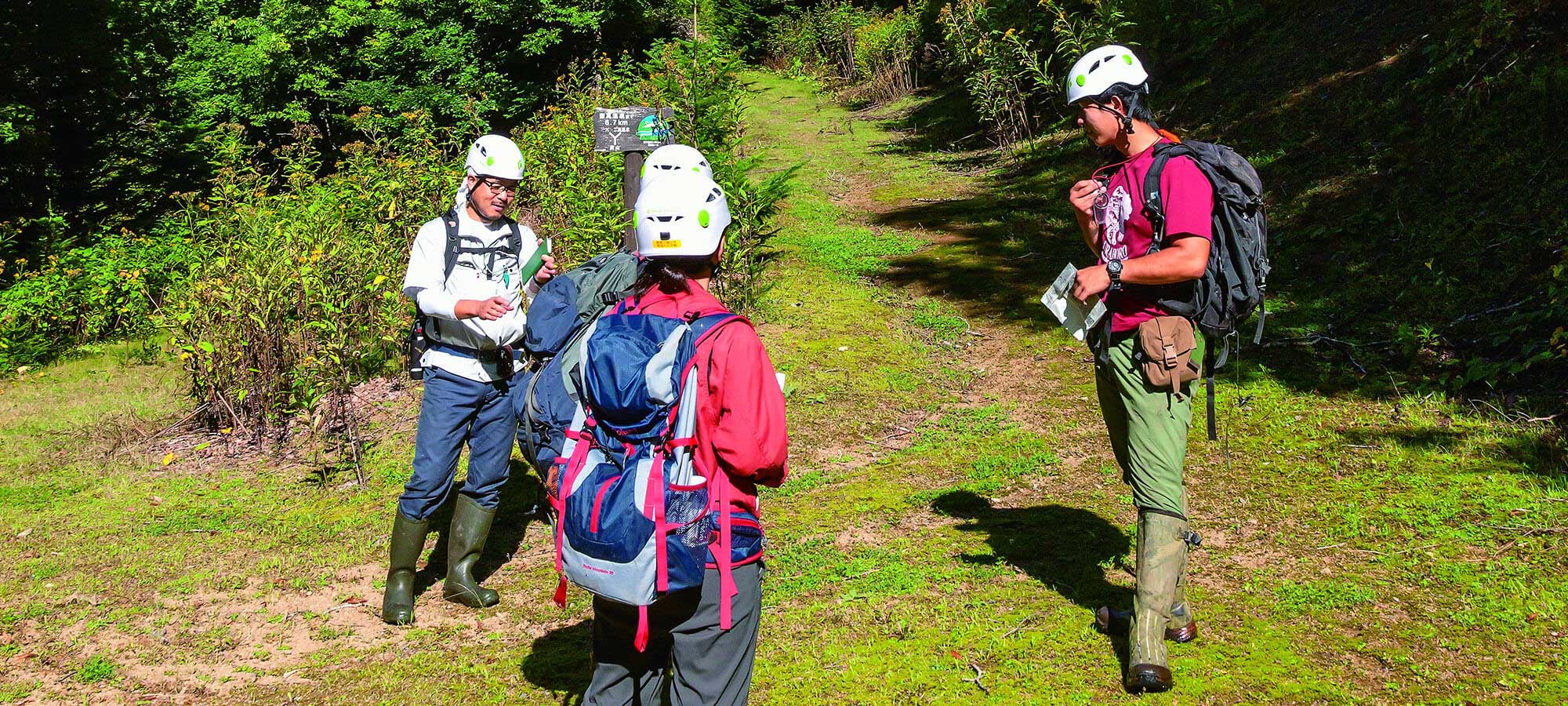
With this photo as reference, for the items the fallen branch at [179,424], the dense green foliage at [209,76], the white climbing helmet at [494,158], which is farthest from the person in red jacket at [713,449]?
the dense green foliage at [209,76]

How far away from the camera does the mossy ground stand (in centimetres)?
390

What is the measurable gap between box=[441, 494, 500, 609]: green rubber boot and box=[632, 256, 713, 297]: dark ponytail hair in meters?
2.55

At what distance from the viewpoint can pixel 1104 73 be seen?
361 cm

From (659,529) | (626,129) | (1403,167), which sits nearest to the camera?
(659,529)

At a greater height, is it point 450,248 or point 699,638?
point 450,248

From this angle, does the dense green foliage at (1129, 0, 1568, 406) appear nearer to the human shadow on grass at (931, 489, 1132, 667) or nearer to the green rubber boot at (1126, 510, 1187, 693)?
the human shadow on grass at (931, 489, 1132, 667)

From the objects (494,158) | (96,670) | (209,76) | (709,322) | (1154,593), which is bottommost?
(96,670)

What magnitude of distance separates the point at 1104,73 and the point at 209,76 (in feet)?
72.2

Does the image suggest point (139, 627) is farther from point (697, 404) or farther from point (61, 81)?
point (61, 81)

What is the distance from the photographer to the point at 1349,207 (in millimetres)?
7938

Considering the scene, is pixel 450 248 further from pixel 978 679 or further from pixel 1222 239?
pixel 1222 239

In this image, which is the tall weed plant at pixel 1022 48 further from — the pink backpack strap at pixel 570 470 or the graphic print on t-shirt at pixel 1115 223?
the pink backpack strap at pixel 570 470

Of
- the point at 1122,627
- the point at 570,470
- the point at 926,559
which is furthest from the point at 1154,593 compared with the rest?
the point at 570,470

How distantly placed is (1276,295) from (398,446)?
6302 mm
